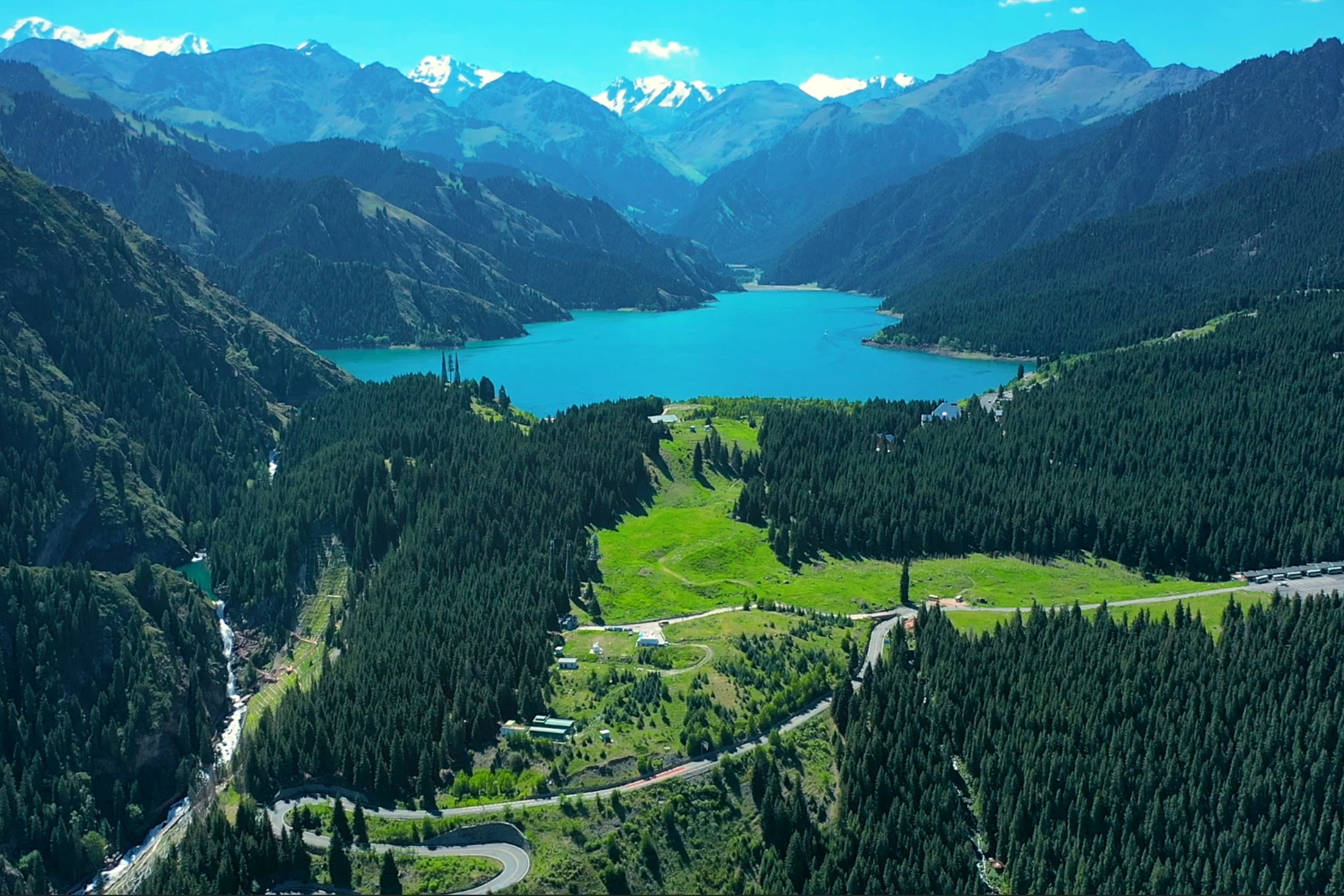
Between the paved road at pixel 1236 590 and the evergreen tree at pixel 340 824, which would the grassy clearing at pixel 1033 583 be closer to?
the paved road at pixel 1236 590

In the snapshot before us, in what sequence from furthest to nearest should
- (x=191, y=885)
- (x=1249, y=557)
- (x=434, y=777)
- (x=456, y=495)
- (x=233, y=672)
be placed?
(x=456, y=495)
(x=1249, y=557)
(x=233, y=672)
(x=434, y=777)
(x=191, y=885)

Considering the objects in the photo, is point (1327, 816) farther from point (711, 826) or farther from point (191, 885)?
point (191, 885)

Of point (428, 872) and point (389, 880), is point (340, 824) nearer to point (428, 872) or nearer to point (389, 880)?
point (389, 880)

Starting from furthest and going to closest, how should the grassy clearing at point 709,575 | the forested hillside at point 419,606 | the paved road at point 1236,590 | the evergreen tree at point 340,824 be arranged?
the grassy clearing at point 709,575, the paved road at point 1236,590, the forested hillside at point 419,606, the evergreen tree at point 340,824

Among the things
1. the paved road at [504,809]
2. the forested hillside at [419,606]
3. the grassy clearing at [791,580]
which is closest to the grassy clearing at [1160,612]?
the grassy clearing at [791,580]

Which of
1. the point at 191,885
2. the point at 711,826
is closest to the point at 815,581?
the point at 711,826

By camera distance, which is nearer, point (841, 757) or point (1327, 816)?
point (1327, 816)

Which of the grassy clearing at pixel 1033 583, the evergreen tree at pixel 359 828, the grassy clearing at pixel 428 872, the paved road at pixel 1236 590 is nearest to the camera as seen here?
the grassy clearing at pixel 428 872

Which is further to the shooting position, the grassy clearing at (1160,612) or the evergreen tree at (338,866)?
the grassy clearing at (1160,612)
